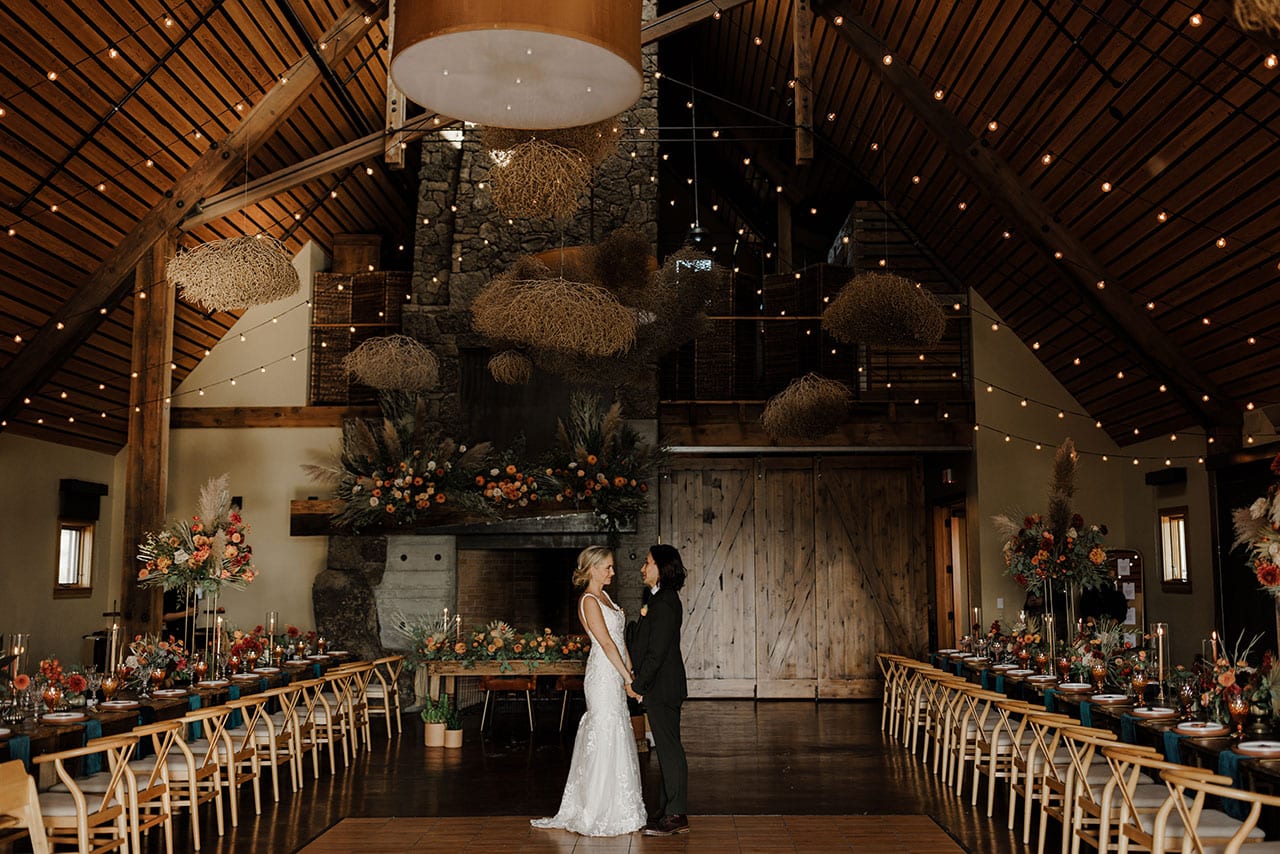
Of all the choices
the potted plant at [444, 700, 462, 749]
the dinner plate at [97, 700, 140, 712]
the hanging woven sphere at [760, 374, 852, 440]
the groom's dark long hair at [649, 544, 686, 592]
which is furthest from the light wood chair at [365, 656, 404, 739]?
the hanging woven sphere at [760, 374, 852, 440]

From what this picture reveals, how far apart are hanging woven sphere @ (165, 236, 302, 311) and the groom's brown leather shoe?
490 centimetres

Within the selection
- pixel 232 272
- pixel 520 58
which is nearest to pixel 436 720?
pixel 232 272

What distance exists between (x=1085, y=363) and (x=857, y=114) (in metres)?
3.64

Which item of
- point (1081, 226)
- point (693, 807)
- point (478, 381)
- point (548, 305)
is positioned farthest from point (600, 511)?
point (1081, 226)

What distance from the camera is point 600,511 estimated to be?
11000 mm

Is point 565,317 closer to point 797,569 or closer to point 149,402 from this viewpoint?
point 149,402

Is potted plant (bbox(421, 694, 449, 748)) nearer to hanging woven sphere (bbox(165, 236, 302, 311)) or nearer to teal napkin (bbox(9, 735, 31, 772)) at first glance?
hanging woven sphere (bbox(165, 236, 302, 311))

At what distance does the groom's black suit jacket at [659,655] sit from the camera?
6.45 m

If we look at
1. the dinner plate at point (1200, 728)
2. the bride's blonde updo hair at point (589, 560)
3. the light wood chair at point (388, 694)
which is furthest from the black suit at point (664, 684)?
the light wood chair at point (388, 694)

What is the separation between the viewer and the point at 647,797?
7.37m

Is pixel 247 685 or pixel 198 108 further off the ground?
pixel 198 108

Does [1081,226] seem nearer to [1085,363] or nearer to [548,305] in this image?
[1085,363]

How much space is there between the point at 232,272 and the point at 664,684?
4.53 metres

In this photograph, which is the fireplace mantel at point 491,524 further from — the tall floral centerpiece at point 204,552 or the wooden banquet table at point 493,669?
the tall floral centerpiece at point 204,552
